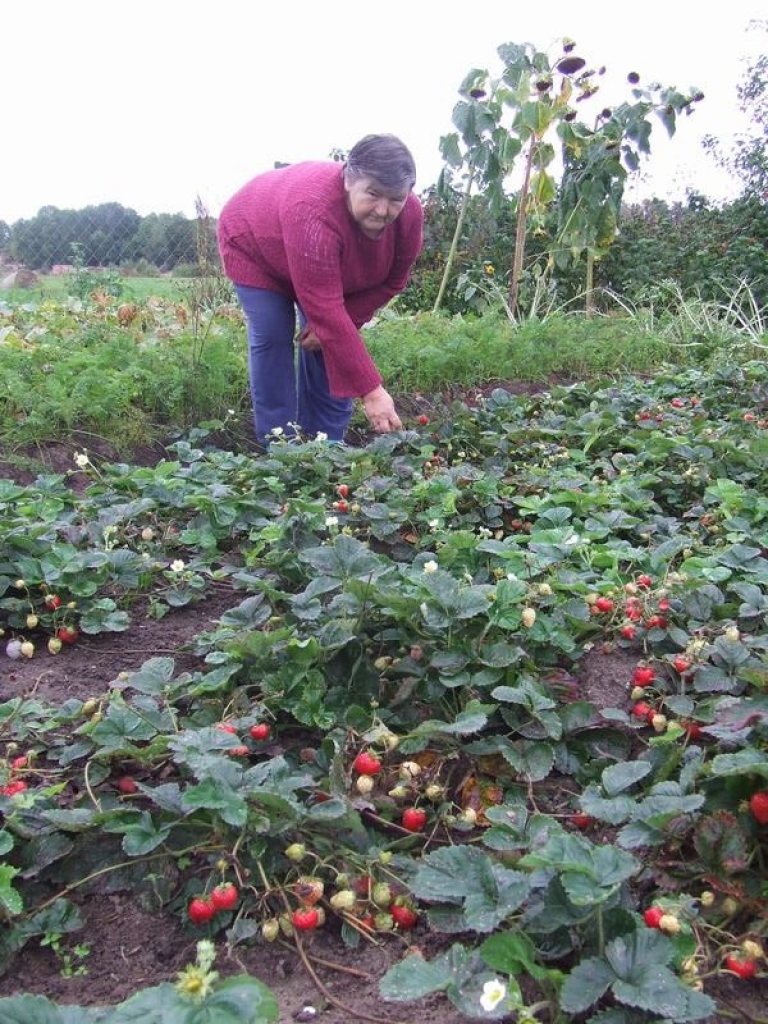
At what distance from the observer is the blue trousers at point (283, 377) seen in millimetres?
3980

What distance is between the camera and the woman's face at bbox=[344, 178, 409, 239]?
10.6 feet

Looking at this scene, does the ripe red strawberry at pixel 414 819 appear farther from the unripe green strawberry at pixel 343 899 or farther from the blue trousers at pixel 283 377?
the blue trousers at pixel 283 377

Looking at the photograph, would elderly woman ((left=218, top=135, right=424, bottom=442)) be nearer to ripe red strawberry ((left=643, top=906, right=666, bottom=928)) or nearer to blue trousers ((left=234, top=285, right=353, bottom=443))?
blue trousers ((left=234, top=285, right=353, bottom=443))

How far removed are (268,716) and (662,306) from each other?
8.20m

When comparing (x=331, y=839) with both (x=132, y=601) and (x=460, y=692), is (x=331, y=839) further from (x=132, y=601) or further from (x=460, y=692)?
(x=132, y=601)

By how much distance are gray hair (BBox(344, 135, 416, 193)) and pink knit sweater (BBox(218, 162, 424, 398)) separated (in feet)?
0.84

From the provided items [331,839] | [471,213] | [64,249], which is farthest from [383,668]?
[64,249]

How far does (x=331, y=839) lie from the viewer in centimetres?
153

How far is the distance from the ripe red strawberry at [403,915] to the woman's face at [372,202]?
2528mm

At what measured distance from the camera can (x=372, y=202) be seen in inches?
129

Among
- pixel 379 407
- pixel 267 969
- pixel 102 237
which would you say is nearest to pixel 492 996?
pixel 267 969

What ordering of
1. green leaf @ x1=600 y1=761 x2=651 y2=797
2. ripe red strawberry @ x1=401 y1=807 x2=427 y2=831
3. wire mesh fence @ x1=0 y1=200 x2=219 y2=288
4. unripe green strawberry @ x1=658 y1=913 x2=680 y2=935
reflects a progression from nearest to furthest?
unripe green strawberry @ x1=658 y1=913 x2=680 y2=935 → green leaf @ x1=600 y1=761 x2=651 y2=797 → ripe red strawberry @ x1=401 y1=807 x2=427 y2=831 → wire mesh fence @ x1=0 y1=200 x2=219 y2=288

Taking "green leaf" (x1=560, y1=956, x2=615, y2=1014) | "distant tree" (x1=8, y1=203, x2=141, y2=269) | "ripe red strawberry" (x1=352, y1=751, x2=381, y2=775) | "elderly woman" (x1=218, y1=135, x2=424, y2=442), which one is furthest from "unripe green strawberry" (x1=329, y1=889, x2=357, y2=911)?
"distant tree" (x1=8, y1=203, x2=141, y2=269)

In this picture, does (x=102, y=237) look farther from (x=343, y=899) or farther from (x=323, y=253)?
(x=343, y=899)
